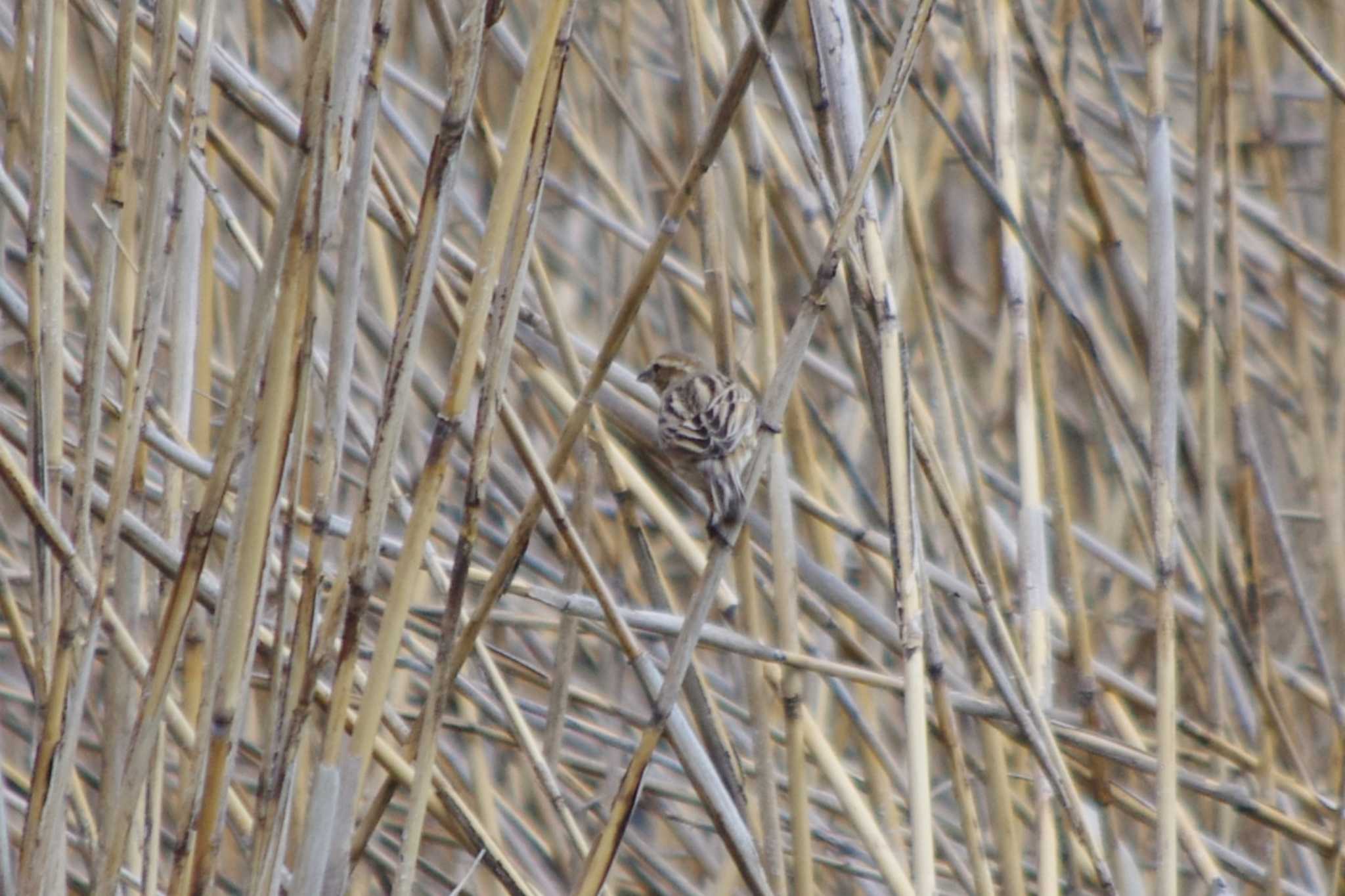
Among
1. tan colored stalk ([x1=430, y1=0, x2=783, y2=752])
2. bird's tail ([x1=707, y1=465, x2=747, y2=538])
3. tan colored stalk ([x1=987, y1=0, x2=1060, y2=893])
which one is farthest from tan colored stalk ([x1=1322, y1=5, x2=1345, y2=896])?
tan colored stalk ([x1=430, y1=0, x2=783, y2=752])

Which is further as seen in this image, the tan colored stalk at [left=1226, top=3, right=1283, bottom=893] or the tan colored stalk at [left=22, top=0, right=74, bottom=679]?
the tan colored stalk at [left=1226, top=3, right=1283, bottom=893]

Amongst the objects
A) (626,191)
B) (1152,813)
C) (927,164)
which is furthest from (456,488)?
(1152,813)

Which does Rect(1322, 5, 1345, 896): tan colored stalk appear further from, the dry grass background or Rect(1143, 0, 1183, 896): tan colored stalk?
Rect(1143, 0, 1183, 896): tan colored stalk

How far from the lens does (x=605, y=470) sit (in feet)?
5.94

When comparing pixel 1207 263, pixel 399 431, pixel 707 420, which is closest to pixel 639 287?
pixel 399 431

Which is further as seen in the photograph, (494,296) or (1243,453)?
(1243,453)

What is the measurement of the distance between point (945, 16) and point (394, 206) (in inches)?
71.3

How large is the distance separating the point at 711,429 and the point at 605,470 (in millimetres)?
524

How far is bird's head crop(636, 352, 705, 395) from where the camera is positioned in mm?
2701

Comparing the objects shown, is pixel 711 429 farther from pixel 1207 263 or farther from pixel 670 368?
pixel 1207 263

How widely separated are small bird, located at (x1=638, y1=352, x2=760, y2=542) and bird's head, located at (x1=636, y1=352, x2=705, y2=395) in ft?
0.17

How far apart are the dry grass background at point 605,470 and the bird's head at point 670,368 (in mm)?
73

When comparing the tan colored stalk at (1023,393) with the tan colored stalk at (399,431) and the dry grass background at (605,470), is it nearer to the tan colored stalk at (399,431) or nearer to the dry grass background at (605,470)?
the dry grass background at (605,470)

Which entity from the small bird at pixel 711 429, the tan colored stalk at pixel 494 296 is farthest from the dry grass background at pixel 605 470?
the small bird at pixel 711 429
